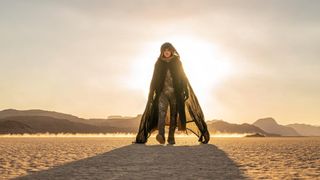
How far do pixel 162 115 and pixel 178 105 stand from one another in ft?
1.76

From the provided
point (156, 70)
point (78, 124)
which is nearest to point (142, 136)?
point (156, 70)

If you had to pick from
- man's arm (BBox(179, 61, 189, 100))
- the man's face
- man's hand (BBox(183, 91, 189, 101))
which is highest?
the man's face

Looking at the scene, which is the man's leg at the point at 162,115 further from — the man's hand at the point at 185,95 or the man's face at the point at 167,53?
the man's face at the point at 167,53

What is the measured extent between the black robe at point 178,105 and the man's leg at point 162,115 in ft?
0.56

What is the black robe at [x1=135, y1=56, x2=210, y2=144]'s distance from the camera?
45.9ft

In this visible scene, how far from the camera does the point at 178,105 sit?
46.2 feet


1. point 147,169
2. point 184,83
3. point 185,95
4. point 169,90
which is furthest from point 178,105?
point 147,169

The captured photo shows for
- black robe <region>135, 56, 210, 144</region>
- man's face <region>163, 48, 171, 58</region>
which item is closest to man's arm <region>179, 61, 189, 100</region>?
black robe <region>135, 56, 210, 144</region>

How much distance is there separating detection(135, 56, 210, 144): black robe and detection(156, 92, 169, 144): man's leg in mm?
170

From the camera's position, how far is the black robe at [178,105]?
13992mm

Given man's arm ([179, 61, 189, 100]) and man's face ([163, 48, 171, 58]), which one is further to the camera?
man's arm ([179, 61, 189, 100])

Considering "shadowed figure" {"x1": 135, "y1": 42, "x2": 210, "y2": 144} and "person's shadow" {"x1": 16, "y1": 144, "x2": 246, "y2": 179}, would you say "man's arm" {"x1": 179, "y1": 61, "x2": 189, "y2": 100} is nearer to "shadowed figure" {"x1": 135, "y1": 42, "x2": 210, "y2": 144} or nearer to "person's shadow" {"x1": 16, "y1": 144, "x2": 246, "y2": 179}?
"shadowed figure" {"x1": 135, "y1": 42, "x2": 210, "y2": 144}

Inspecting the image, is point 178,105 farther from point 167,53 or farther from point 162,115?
point 167,53

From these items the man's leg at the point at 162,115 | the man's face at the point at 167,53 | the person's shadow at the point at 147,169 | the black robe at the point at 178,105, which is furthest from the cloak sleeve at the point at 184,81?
the person's shadow at the point at 147,169
